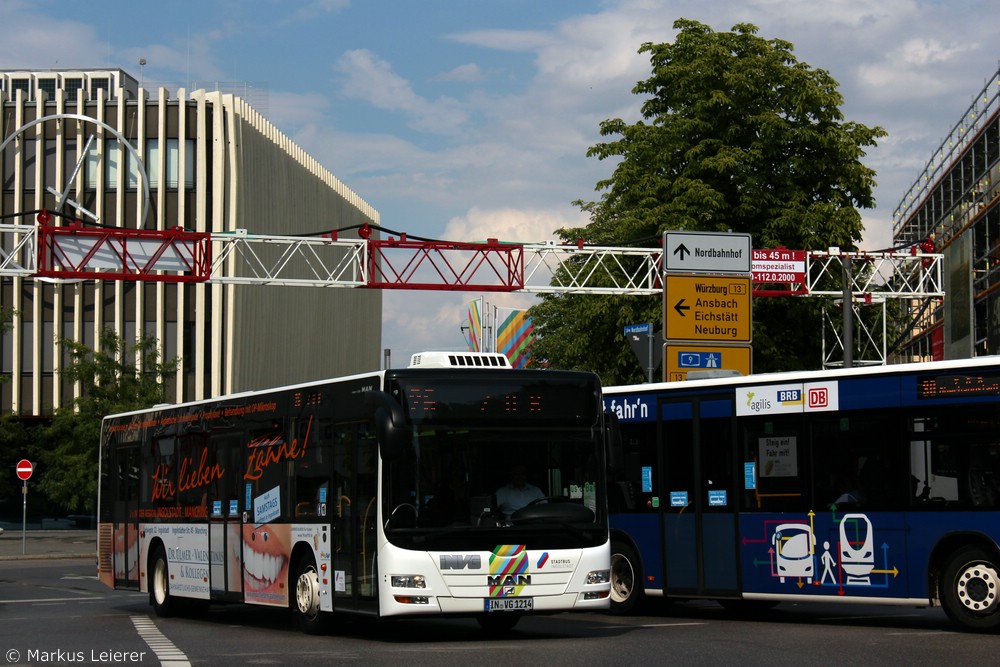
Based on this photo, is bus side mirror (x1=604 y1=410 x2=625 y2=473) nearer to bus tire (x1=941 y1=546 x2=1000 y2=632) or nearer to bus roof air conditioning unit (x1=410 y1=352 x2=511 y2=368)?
bus roof air conditioning unit (x1=410 y1=352 x2=511 y2=368)

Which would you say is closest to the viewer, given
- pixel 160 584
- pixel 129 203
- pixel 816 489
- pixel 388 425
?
pixel 388 425

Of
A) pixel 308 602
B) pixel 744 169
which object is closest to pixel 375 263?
pixel 744 169

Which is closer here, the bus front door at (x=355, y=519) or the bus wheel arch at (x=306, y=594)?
the bus front door at (x=355, y=519)

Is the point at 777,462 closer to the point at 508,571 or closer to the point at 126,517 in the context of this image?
the point at 508,571

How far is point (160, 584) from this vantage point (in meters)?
20.0

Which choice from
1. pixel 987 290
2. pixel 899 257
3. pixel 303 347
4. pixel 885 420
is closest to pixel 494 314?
pixel 303 347

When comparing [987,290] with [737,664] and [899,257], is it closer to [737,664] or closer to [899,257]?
[899,257]

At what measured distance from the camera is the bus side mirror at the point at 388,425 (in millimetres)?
13109

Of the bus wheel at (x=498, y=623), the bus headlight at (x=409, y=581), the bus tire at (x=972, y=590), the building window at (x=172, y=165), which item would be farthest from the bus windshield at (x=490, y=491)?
the building window at (x=172, y=165)

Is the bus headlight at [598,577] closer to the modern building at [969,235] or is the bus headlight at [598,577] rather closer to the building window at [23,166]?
the modern building at [969,235]

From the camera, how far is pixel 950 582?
48.2ft

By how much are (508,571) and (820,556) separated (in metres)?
4.06

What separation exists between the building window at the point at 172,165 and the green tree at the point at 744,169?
27.0m

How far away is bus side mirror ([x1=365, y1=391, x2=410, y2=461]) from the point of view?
13.1 m
